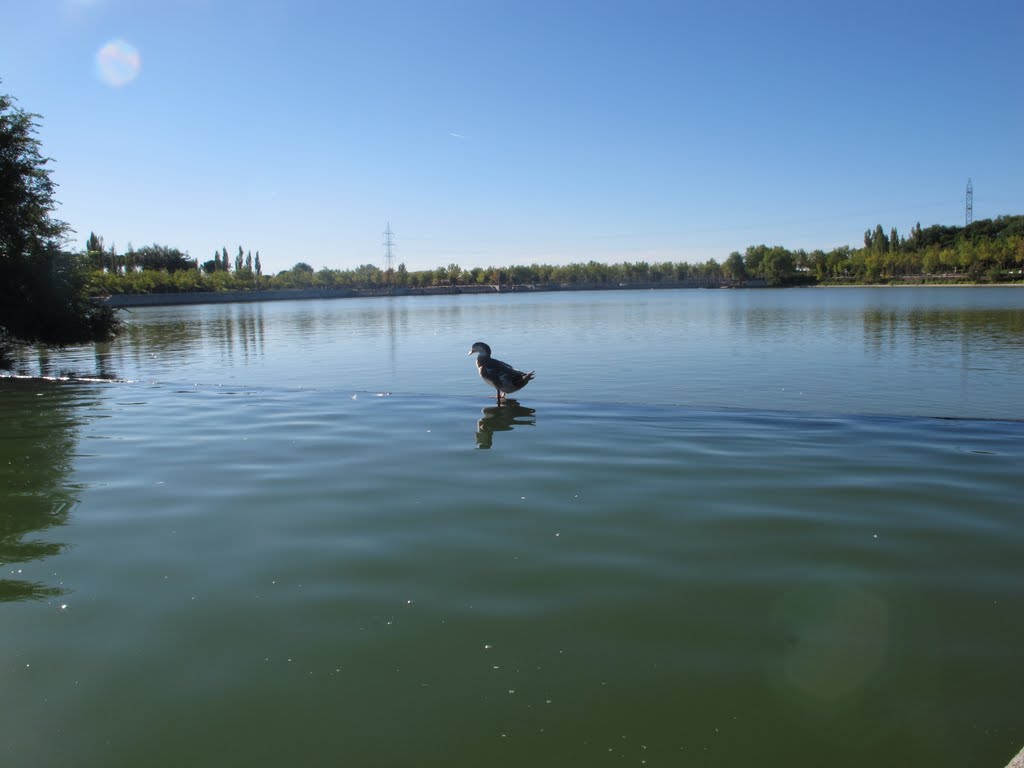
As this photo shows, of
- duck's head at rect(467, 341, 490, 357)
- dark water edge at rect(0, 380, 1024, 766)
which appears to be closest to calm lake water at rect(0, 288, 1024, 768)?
dark water edge at rect(0, 380, 1024, 766)

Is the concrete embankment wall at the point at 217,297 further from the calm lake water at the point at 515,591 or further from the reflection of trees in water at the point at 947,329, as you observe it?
the calm lake water at the point at 515,591

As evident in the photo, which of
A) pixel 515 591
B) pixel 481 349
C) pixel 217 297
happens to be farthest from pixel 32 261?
pixel 217 297

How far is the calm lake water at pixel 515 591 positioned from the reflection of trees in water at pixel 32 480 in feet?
0.17

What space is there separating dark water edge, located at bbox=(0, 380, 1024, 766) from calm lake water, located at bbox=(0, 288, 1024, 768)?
2 cm

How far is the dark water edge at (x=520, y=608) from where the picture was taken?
420 centimetres

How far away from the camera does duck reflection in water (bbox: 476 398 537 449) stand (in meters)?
12.2

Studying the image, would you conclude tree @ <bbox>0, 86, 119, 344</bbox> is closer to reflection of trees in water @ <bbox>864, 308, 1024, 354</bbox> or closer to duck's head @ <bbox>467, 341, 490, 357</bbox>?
duck's head @ <bbox>467, 341, 490, 357</bbox>

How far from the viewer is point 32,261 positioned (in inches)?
981

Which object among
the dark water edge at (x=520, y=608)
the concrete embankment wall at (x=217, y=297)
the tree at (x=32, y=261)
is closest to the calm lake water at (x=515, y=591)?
the dark water edge at (x=520, y=608)

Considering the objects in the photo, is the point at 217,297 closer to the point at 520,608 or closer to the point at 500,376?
the point at 500,376

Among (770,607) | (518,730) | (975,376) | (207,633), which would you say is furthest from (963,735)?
(975,376)

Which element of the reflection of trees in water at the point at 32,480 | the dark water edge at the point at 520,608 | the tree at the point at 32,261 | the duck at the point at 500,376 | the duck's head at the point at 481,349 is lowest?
the dark water edge at the point at 520,608

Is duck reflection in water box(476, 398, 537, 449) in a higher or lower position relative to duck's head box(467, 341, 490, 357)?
lower

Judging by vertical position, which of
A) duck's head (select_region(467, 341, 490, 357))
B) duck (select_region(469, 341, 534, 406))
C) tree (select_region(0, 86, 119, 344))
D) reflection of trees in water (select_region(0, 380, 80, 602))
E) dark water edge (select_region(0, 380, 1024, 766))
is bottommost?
dark water edge (select_region(0, 380, 1024, 766))
